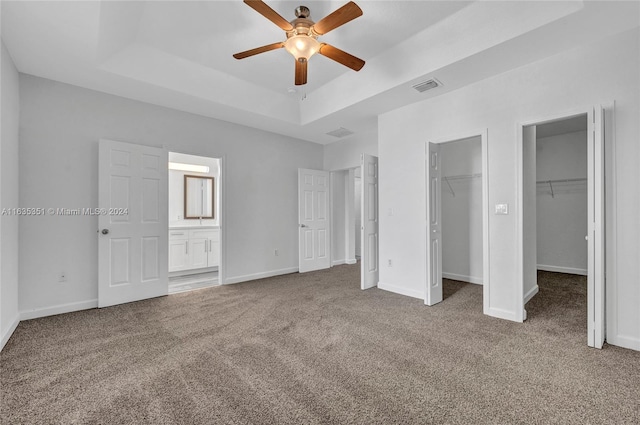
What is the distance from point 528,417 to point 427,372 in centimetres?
61

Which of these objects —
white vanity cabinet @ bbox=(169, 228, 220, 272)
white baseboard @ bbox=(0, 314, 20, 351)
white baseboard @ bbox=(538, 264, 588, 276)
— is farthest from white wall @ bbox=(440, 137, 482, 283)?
white baseboard @ bbox=(0, 314, 20, 351)

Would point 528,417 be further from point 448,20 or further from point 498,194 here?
point 448,20

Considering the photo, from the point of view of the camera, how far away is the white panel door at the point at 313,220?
575cm

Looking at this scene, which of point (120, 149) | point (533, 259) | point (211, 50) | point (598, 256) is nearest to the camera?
point (598, 256)

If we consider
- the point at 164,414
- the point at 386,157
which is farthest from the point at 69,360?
the point at 386,157

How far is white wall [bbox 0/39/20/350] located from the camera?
2582 mm

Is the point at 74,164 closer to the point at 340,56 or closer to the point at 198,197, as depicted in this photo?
the point at 198,197

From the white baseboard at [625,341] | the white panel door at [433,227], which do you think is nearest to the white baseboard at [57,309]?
the white panel door at [433,227]

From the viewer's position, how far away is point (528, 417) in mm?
1621

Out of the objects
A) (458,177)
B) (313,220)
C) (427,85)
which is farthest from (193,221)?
(458,177)

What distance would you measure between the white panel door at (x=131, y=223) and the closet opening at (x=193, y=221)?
1100 millimetres

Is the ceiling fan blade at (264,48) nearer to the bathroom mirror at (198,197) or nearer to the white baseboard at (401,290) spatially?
the white baseboard at (401,290)

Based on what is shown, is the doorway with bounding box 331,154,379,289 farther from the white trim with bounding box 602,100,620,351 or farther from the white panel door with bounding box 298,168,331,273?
the white trim with bounding box 602,100,620,351

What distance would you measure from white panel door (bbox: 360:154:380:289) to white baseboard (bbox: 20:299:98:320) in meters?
3.57
